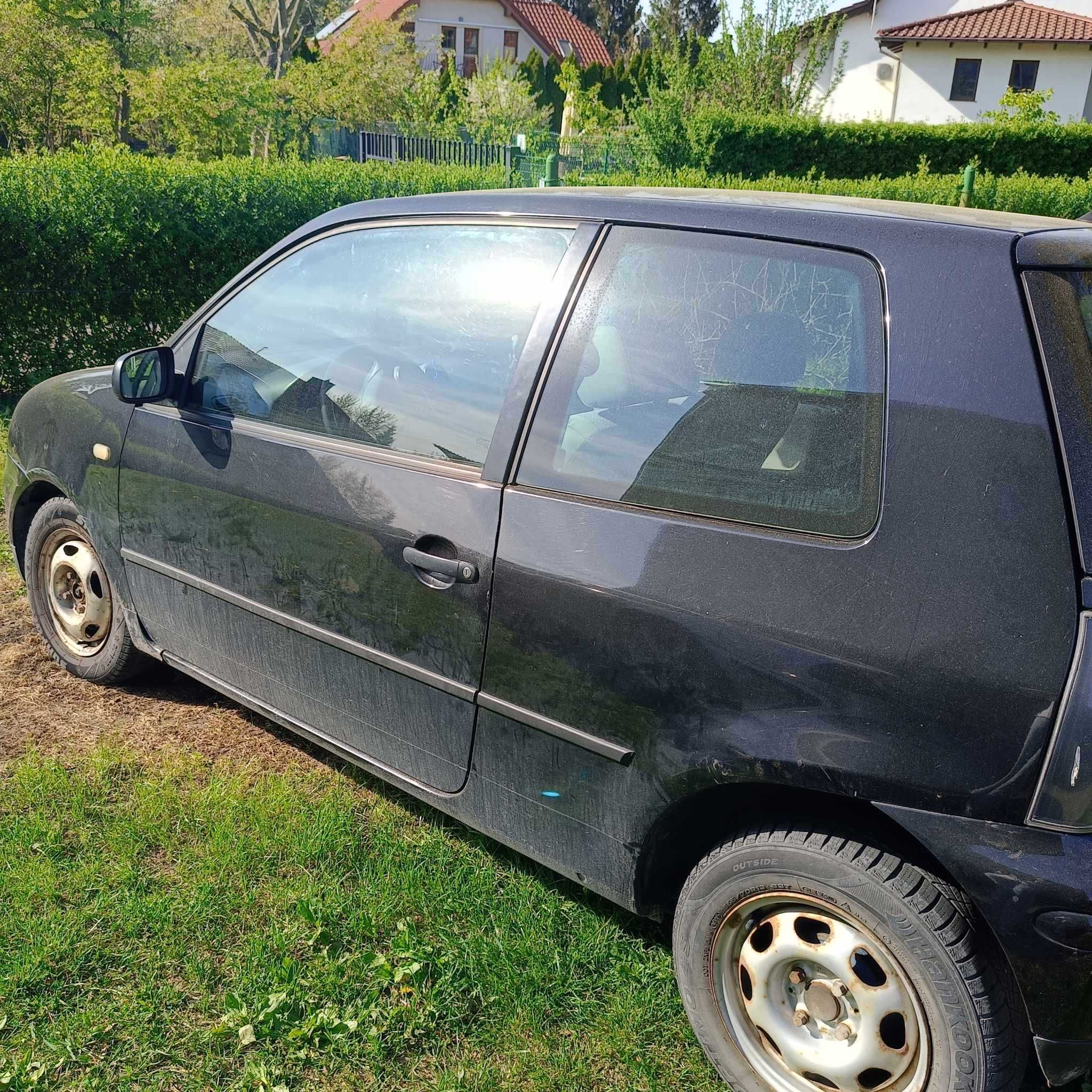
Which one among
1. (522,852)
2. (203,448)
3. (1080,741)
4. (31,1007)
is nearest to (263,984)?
(31,1007)

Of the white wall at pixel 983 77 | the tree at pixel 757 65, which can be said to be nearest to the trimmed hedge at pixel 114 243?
the tree at pixel 757 65

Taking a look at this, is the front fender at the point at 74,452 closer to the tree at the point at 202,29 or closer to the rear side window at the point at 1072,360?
the rear side window at the point at 1072,360

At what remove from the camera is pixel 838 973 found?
6.88ft

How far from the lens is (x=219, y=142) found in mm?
19969

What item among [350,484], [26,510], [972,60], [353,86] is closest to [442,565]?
[350,484]

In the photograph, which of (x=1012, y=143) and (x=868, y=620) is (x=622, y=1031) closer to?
(x=868, y=620)

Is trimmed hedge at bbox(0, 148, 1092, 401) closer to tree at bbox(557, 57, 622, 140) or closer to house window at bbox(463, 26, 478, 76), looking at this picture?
tree at bbox(557, 57, 622, 140)

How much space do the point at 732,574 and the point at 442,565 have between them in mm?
738

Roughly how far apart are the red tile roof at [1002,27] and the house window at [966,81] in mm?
1166

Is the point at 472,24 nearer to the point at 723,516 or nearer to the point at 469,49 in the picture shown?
the point at 469,49

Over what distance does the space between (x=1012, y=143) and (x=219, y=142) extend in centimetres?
1688

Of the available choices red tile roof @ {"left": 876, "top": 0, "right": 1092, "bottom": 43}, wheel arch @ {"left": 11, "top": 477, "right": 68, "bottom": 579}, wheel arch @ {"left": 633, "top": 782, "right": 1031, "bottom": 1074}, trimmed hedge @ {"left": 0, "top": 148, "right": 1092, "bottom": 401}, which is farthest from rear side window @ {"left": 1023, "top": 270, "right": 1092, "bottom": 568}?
red tile roof @ {"left": 876, "top": 0, "right": 1092, "bottom": 43}

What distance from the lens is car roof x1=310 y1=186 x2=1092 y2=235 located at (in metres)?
2.24

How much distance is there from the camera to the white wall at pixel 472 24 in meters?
56.2
